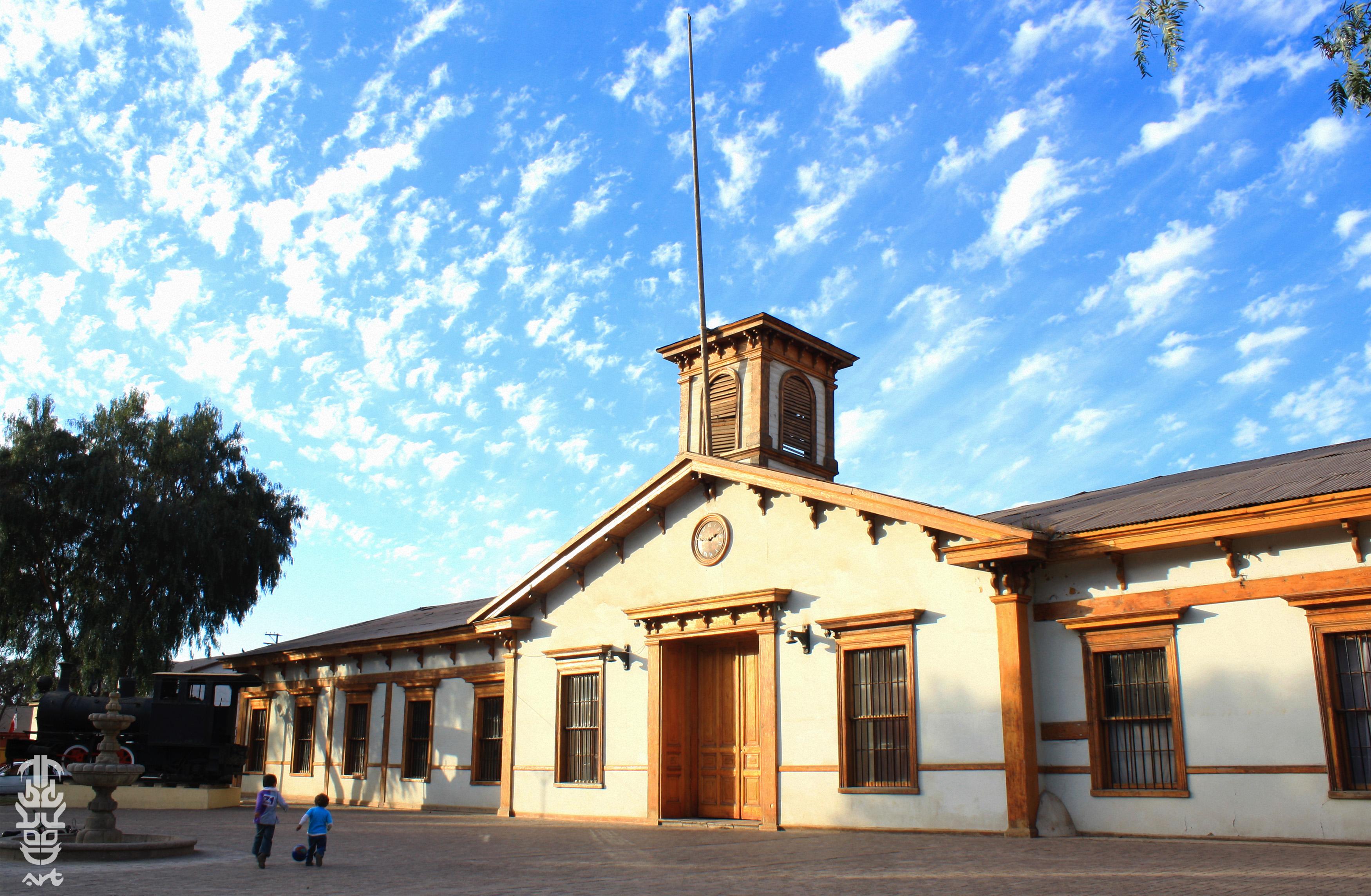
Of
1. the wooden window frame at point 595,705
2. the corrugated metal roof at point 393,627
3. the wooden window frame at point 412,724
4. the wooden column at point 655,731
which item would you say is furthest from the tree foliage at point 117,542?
the wooden column at point 655,731

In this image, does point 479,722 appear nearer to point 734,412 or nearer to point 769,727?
point 769,727

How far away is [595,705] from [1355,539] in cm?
1312

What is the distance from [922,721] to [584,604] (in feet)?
26.0

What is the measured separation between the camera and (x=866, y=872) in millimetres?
10336

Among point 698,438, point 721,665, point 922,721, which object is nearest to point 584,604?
point 721,665

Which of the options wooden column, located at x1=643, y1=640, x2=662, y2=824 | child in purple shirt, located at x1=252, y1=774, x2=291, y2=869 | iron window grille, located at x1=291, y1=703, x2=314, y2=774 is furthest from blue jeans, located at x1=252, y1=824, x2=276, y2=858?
iron window grille, located at x1=291, y1=703, x2=314, y2=774

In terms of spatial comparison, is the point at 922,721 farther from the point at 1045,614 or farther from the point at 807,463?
the point at 807,463

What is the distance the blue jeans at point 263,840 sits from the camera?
440 inches

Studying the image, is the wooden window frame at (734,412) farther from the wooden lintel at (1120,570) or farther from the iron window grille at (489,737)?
the wooden lintel at (1120,570)

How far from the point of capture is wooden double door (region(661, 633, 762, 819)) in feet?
61.8

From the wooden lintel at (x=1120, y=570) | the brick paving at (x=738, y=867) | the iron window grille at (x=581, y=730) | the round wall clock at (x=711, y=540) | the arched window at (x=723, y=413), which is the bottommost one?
the brick paving at (x=738, y=867)

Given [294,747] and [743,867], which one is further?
[294,747]

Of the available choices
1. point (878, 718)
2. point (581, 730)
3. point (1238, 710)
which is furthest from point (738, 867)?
point (581, 730)

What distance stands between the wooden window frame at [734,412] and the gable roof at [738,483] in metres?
3.51
